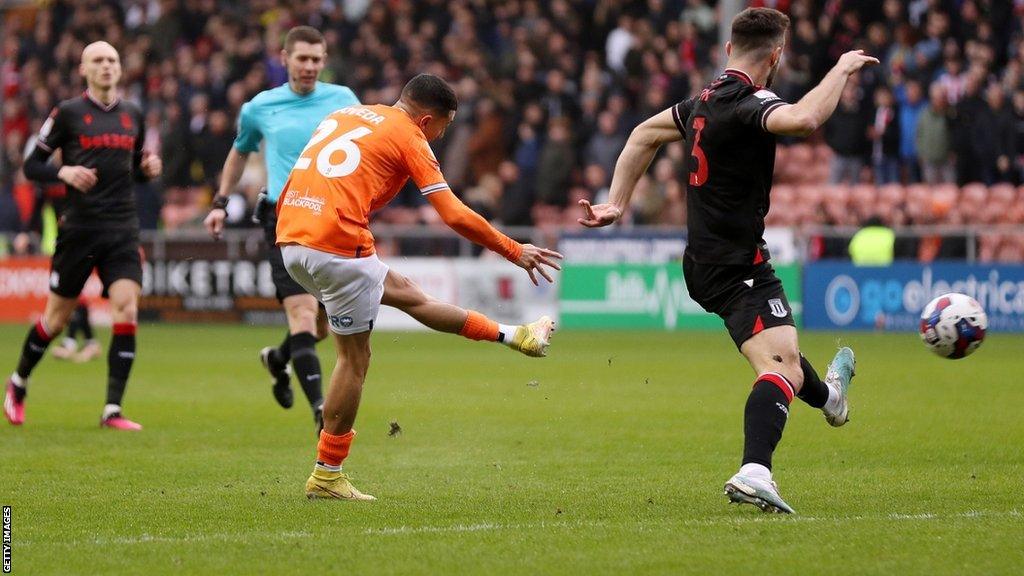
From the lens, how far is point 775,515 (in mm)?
6934

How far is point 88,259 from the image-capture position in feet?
36.7

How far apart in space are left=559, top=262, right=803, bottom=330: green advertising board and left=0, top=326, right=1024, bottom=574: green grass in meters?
6.49

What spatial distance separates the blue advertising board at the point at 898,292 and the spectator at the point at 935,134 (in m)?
1.52

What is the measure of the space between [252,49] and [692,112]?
21.5 m

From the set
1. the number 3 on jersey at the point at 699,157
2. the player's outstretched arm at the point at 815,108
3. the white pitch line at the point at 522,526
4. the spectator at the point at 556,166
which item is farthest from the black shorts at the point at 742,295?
the spectator at the point at 556,166

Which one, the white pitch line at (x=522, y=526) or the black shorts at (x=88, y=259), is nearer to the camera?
the white pitch line at (x=522, y=526)

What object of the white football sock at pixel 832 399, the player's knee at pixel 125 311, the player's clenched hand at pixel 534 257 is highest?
the player's clenched hand at pixel 534 257

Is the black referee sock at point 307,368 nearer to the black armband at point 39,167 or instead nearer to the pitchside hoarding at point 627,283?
the black armband at point 39,167

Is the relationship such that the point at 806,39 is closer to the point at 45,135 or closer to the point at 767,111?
the point at 45,135

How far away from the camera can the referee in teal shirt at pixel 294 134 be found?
1041cm

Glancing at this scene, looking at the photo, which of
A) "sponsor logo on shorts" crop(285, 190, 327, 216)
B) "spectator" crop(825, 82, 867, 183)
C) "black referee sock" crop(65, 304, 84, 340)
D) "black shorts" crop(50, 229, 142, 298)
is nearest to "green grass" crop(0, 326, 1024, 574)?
"black shorts" crop(50, 229, 142, 298)

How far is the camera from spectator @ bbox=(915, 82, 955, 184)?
21184 millimetres

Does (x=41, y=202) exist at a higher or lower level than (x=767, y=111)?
lower

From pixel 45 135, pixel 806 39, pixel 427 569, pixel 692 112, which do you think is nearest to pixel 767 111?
pixel 692 112
